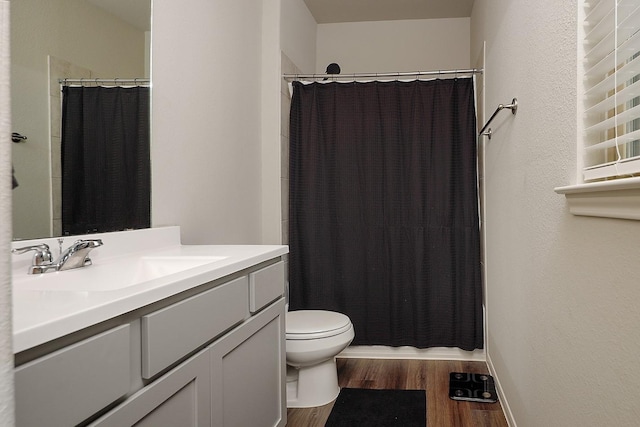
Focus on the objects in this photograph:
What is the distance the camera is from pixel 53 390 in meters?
0.73

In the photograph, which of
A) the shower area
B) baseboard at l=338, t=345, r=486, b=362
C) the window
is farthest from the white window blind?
baseboard at l=338, t=345, r=486, b=362

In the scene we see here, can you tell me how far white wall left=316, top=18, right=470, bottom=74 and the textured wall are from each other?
3.97m

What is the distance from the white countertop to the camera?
29.2 inches

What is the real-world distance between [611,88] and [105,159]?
4.81ft

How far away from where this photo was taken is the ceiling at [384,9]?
3.76 metres

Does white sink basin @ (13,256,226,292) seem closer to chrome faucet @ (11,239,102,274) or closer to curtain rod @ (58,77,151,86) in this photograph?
chrome faucet @ (11,239,102,274)

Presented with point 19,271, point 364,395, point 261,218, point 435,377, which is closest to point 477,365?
point 435,377

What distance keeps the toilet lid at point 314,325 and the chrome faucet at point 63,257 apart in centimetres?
118

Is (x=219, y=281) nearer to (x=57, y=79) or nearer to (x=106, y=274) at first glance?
(x=106, y=274)

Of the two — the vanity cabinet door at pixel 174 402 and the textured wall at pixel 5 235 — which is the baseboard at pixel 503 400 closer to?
the vanity cabinet door at pixel 174 402

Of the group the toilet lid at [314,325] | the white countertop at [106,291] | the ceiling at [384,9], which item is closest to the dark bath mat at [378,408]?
the toilet lid at [314,325]

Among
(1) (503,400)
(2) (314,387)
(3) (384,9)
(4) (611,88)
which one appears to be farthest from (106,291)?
(3) (384,9)

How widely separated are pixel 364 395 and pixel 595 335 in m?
1.73

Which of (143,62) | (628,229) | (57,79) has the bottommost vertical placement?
(628,229)
